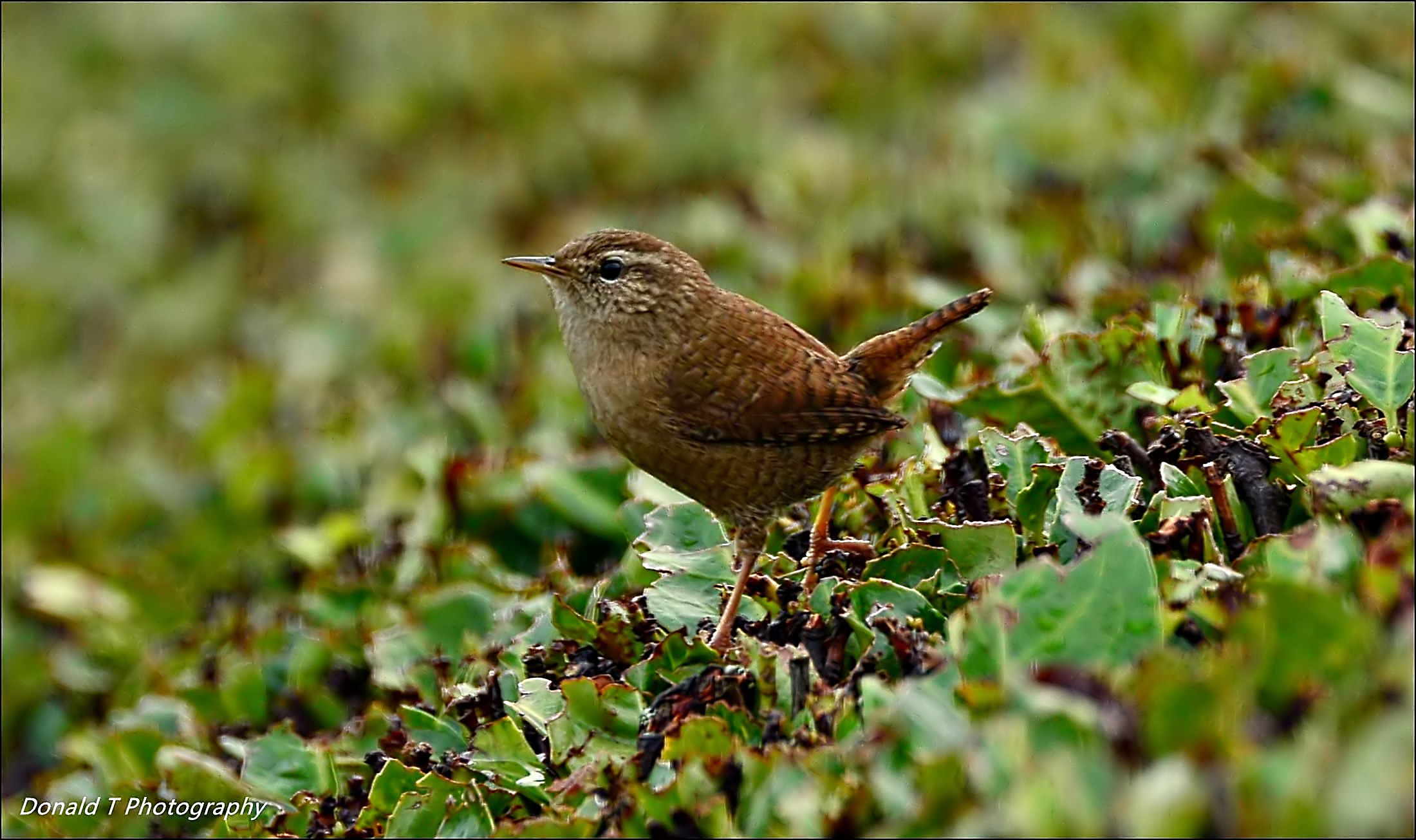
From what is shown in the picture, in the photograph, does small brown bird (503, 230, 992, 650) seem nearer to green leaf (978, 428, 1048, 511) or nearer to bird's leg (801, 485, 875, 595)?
bird's leg (801, 485, 875, 595)

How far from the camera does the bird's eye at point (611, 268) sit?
13.8 feet

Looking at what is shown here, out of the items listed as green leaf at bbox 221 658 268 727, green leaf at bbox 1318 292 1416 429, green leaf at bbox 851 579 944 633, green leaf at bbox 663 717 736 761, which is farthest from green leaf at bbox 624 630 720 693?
green leaf at bbox 221 658 268 727

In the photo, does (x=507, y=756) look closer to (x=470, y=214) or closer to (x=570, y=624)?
(x=570, y=624)

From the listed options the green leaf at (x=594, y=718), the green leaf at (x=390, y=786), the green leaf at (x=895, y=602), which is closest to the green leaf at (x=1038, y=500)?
the green leaf at (x=895, y=602)

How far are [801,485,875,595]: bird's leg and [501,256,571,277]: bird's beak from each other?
3.10 feet

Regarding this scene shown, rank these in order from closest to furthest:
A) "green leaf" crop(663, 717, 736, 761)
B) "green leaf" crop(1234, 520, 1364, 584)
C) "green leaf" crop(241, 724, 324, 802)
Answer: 1. "green leaf" crop(1234, 520, 1364, 584)
2. "green leaf" crop(663, 717, 736, 761)
3. "green leaf" crop(241, 724, 324, 802)

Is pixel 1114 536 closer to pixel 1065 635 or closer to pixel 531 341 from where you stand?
pixel 1065 635

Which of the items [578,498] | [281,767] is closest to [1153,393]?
[578,498]

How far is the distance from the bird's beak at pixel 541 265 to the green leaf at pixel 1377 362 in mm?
1974

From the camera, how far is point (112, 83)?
10406mm

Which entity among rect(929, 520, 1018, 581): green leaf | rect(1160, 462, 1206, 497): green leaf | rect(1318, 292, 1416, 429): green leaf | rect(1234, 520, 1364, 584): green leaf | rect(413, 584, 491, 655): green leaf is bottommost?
rect(413, 584, 491, 655): green leaf

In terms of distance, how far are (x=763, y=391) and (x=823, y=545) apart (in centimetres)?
41

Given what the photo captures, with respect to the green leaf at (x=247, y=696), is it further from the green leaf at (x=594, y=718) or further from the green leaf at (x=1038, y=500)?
the green leaf at (x=1038, y=500)

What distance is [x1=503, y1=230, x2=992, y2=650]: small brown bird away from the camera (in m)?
3.74
